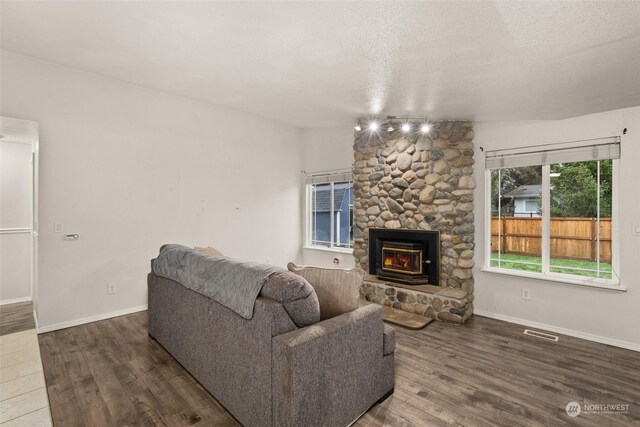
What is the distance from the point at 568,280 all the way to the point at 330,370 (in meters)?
3.09

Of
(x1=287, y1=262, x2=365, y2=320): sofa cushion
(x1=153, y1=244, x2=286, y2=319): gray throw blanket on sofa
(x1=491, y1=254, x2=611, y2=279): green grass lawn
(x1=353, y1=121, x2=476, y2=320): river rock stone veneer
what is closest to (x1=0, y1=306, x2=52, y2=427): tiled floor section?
(x1=153, y1=244, x2=286, y2=319): gray throw blanket on sofa

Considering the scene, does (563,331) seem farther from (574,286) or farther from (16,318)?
(16,318)

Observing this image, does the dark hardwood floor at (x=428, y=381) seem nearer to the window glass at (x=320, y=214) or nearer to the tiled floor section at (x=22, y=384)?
the tiled floor section at (x=22, y=384)

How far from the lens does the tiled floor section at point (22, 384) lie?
6.55 feet

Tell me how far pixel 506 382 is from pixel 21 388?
360 centimetres

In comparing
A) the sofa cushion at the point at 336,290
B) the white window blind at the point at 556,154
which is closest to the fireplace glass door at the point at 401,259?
the white window blind at the point at 556,154

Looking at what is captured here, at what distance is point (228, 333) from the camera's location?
6.30ft

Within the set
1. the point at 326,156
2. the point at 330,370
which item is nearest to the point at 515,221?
the point at 326,156

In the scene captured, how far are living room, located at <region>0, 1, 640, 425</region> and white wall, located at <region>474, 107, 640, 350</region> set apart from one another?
17mm

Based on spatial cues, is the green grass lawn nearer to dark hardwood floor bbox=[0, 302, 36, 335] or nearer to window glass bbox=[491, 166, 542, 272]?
window glass bbox=[491, 166, 542, 272]

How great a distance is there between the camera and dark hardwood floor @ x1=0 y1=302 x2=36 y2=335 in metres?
3.35

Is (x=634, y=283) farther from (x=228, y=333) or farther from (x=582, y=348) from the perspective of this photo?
(x=228, y=333)

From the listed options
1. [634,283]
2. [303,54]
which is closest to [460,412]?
[634,283]

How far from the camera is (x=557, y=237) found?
3.53m
